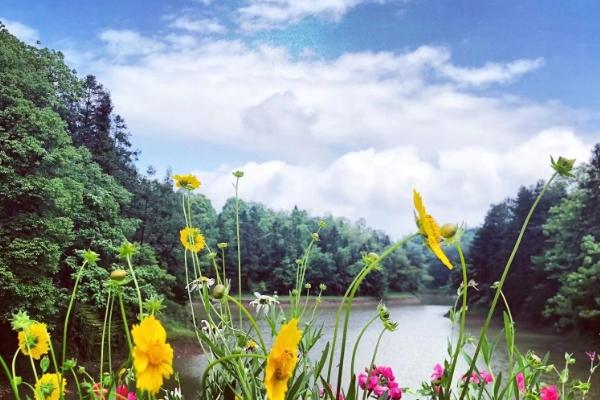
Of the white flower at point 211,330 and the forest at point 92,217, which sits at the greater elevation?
the forest at point 92,217

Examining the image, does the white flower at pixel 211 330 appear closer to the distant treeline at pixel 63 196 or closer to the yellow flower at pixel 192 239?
the yellow flower at pixel 192 239

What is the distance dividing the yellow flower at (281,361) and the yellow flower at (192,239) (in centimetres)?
49

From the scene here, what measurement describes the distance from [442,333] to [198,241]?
56.4ft

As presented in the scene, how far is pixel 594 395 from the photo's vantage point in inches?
363

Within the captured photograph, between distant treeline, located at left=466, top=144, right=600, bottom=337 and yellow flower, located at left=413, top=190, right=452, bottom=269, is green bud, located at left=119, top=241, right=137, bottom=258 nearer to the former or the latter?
yellow flower, located at left=413, top=190, right=452, bottom=269

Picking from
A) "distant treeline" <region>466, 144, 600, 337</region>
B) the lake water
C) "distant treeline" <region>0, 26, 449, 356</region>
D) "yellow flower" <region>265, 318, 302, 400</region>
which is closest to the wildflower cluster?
"yellow flower" <region>265, 318, 302, 400</region>

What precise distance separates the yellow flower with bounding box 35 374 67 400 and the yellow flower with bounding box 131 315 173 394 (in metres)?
0.29

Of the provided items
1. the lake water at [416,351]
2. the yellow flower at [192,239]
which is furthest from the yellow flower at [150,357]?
the lake water at [416,351]

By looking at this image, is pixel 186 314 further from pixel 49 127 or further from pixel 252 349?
pixel 252 349

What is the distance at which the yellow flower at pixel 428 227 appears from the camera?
1.89 ft

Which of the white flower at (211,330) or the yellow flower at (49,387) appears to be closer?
the yellow flower at (49,387)

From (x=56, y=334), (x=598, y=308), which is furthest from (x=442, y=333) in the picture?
(x=56, y=334)

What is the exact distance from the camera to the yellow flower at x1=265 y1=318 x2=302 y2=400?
55cm

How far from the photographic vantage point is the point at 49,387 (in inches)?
32.6
